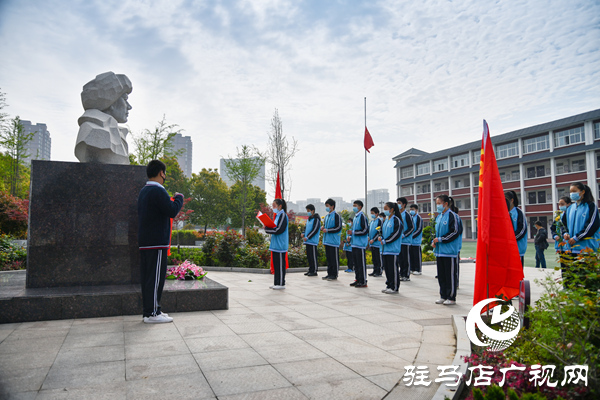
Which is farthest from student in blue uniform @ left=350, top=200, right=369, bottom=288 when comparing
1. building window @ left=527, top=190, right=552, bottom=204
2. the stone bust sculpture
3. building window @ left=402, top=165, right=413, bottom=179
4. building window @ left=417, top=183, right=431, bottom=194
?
building window @ left=402, top=165, right=413, bottom=179

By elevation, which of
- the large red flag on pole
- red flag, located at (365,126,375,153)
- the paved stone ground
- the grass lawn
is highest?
red flag, located at (365,126,375,153)

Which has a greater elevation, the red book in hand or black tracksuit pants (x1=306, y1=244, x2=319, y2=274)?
the red book in hand

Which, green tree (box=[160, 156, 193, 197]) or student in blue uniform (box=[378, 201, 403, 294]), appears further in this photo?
green tree (box=[160, 156, 193, 197])

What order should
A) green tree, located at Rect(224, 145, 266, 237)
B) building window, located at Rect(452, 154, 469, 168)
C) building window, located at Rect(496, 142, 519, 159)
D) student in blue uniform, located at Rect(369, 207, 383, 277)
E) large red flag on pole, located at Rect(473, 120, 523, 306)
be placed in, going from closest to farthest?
large red flag on pole, located at Rect(473, 120, 523, 306) < student in blue uniform, located at Rect(369, 207, 383, 277) < green tree, located at Rect(224, 145, 266, 237) < building window, located at Rect(496, 142, 519, 159) < building window, located at Rect(452, 154, 469, 168)

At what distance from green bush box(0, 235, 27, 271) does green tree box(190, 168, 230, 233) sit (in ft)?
107

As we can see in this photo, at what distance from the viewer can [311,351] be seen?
13.0 feet

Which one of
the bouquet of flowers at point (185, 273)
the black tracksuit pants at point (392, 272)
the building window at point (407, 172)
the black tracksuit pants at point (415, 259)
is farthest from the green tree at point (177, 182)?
the black tracksuit pants at point (392, 272)

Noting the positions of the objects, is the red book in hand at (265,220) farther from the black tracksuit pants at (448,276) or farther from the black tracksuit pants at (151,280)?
the black tracksuit pants at (448,276)

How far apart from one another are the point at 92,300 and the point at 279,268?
4070 millimetres

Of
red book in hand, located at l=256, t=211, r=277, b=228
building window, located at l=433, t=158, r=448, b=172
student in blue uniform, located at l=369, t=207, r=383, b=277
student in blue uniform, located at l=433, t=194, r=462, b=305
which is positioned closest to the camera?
student in blue uniform, located at l=433, t=194, r=462, b=305

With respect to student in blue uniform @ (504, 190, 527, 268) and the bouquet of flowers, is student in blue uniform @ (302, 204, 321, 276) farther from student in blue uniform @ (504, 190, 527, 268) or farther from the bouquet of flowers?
student in blue uniform @ (504, 190, 527, 268)

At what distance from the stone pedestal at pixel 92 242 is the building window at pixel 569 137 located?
4235cm

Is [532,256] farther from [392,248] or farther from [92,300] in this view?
[92,300]

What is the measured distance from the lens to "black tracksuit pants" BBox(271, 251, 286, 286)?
8602mm
